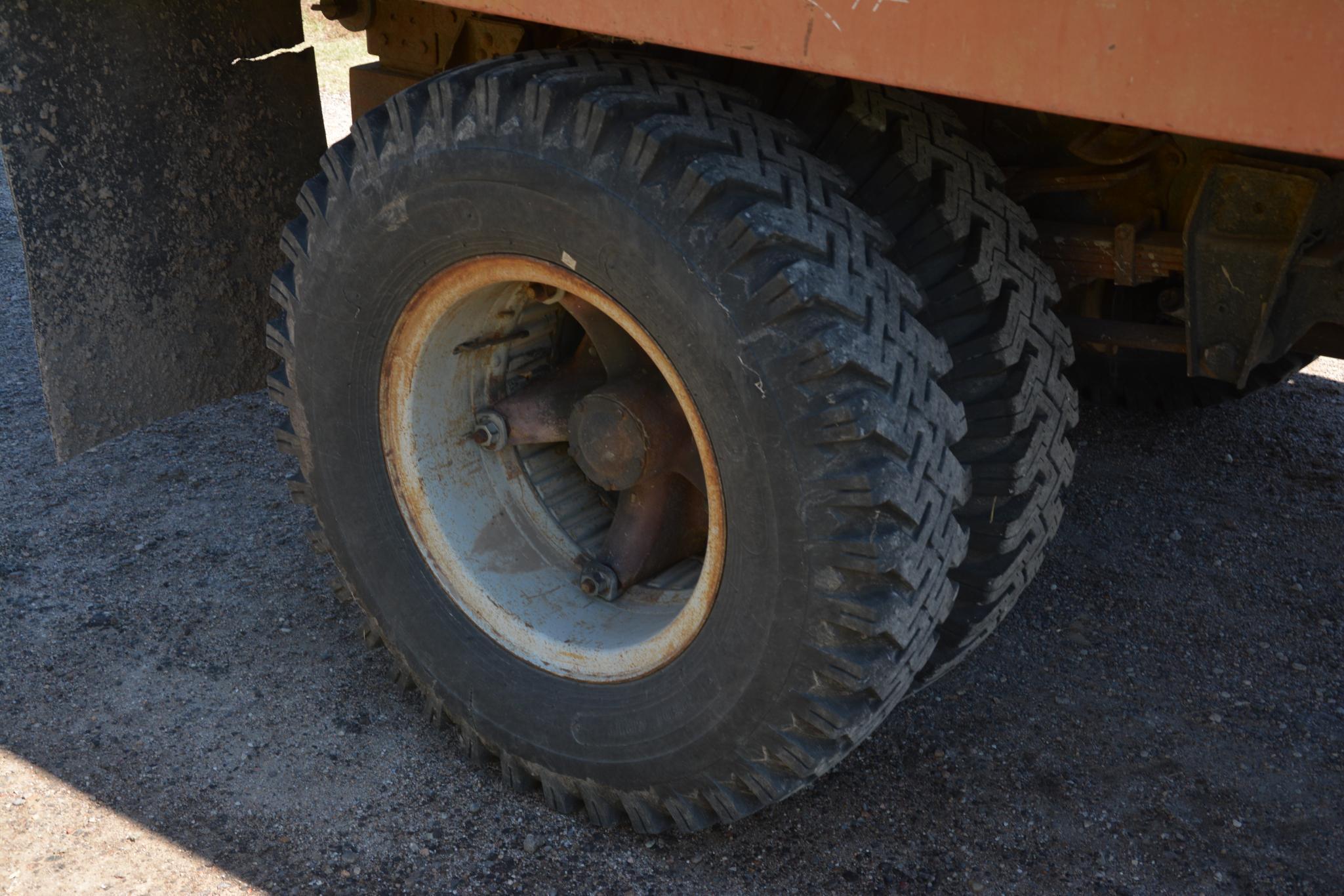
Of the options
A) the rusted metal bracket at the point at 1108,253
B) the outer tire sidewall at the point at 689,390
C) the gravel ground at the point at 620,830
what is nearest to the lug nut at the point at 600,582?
the outer tire sidewall at the point at 689,390

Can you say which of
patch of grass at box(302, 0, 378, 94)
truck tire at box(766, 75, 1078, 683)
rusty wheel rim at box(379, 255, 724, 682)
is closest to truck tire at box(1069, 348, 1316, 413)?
truck tire at box(766, 75, 1078, 683)

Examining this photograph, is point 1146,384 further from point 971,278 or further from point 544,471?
point 544,471

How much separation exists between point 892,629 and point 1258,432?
2850 mm

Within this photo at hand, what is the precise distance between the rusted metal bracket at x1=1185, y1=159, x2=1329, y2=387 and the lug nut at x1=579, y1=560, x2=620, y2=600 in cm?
125

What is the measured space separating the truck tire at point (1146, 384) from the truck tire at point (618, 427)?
6.72ft

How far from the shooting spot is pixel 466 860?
2.38 metres

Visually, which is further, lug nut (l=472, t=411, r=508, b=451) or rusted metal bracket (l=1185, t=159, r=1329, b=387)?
Result: lug nut (l=472, t=411, r=508, b=451)

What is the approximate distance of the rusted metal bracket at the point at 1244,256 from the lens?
6.57ft

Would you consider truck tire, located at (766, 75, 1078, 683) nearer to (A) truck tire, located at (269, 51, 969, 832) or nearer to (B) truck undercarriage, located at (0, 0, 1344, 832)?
(B) truck undercarriage, located at (0, 0, 1344, 832)

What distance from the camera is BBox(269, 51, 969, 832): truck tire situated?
1.91 metres

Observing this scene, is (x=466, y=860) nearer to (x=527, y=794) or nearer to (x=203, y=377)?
(x=527, y=794)

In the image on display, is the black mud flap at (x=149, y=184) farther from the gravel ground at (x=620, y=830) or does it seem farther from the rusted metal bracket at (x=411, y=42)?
the gravel ground at (x=620, y=830)

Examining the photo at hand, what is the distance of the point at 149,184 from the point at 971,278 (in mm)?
2059

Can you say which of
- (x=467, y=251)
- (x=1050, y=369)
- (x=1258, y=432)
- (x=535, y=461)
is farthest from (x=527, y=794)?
(x=1258, y=432)
